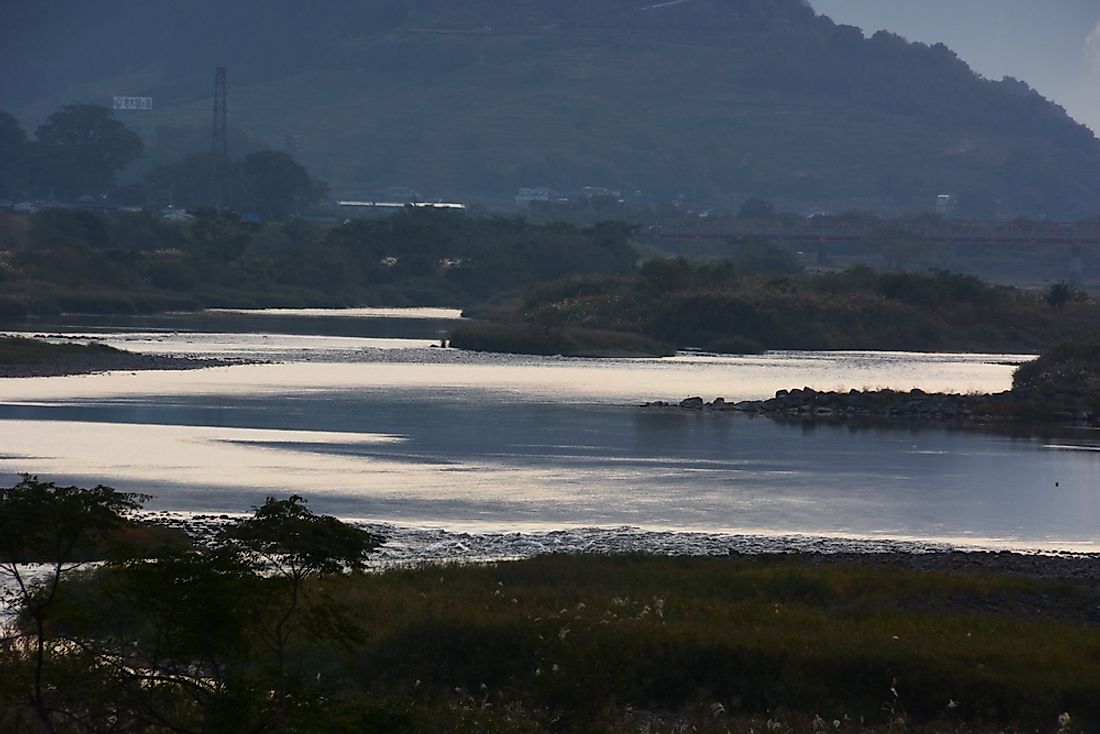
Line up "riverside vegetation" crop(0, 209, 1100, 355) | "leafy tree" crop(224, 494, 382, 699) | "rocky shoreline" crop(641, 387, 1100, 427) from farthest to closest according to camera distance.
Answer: "riverside vegetation" crop(0, 209, 1100, 355) → "rocky shoreline" crop(641, 387, 1100, 427) → "leafy tree" crop(224, 494, 382, 699)

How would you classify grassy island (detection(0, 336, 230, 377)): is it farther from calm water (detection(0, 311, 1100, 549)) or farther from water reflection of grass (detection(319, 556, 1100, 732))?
water reflection of grass (detection(319, 556, 1100, 732))

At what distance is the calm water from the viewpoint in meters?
39.4

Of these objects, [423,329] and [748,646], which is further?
[423,329]

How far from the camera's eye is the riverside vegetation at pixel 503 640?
51.0ft

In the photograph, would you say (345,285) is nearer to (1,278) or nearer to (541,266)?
(541,266)

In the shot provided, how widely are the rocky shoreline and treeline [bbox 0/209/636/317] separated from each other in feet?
244

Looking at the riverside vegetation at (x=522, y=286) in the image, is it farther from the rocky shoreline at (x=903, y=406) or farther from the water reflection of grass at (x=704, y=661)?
the water reflection of grass at (x=704, y=661)

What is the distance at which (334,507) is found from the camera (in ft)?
125

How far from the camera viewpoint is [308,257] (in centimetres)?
16012

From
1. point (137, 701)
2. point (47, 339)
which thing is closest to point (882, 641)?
point (137, 701)

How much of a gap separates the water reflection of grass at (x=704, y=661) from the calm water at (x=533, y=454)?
10842 mm

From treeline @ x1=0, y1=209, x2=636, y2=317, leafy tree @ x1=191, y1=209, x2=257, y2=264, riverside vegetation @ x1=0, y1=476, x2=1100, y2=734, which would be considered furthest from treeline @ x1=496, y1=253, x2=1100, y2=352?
riverside vegetation @ x1=0, y1=476, x2=1100, y2=734

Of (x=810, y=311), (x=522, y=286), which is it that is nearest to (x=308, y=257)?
(x=522, y=286)

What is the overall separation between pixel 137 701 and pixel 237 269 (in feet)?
461
